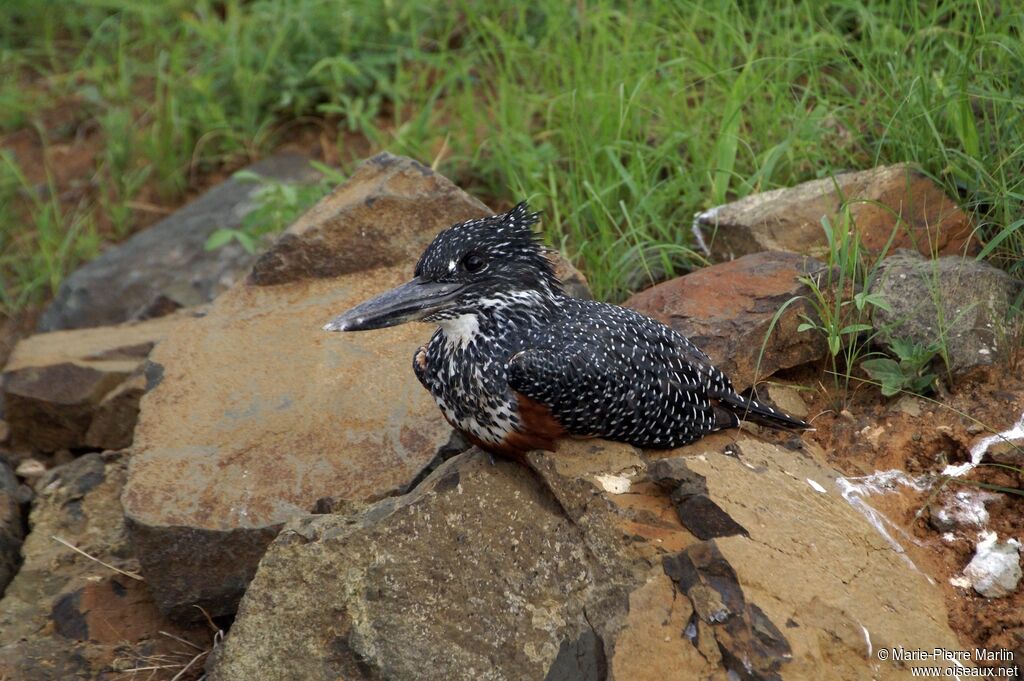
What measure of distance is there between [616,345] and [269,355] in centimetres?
153

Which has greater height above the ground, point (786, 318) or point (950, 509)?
point (786, 318)

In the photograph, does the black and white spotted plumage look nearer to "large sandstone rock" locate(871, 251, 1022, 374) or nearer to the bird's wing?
the bird's wing

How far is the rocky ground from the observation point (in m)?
2.81

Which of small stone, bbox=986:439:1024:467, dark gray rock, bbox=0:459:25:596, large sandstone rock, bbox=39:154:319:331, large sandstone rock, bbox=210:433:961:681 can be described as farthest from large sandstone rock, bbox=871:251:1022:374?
large sandstone rock, bbox=39:154:319:331

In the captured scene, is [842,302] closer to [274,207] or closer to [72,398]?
[274,207]

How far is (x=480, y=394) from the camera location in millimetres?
3064

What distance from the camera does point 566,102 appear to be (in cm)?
508

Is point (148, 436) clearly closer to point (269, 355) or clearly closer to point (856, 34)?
point (269, 355)

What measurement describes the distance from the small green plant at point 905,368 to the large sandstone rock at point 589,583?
671 mm

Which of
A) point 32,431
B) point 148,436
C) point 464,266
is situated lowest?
point 32,431

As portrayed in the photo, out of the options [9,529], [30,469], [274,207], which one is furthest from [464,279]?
[274,207]

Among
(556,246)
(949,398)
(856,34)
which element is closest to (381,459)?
(556,246)

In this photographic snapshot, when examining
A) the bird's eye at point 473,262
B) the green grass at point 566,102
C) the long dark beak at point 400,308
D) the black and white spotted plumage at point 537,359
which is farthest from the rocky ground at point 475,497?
the bird's eye at point 473,262

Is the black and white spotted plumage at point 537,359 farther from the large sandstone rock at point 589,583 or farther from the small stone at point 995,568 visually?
the small stone at point 995,568
